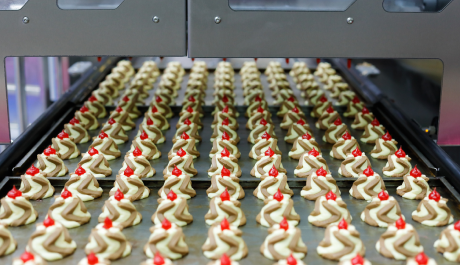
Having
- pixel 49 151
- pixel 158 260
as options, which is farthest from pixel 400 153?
pixel 49 151

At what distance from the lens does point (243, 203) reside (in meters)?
2.96

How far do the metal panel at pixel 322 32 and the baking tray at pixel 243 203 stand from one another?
2.35 feet

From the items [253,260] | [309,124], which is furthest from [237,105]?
[253,260]

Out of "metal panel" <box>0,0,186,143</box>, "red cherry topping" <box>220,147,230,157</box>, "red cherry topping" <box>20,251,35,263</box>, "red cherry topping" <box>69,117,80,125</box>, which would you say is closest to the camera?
"red cherry topping" <box>20,251,35,263</box>

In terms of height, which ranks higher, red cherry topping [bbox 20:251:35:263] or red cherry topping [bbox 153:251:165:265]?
red cherry topping [bbox 20:251:35:263]

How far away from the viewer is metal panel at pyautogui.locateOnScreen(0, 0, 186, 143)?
284cm

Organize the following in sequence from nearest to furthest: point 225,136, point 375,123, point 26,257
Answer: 1. point 26,257
2. point 225,136
3. point 375,123

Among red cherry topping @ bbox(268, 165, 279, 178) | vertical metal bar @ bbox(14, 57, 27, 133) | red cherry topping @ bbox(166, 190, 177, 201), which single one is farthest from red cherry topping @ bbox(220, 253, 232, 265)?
vertical metal bar @ bbox(14, 57, 27, 133)

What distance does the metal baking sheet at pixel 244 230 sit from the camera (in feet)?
7.91

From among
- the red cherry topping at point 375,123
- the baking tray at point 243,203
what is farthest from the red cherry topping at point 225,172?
the red cherry topping at point 375,123

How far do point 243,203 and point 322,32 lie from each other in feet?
3.13

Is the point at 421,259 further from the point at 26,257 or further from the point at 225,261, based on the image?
the point at 26,257

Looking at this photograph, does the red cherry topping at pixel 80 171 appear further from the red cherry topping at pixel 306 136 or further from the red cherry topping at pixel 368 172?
the red cherry topping at pixel 368 172

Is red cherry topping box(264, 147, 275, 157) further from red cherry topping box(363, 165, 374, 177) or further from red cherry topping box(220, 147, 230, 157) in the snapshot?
red cherry topping box(363, 165, 374, 177)
